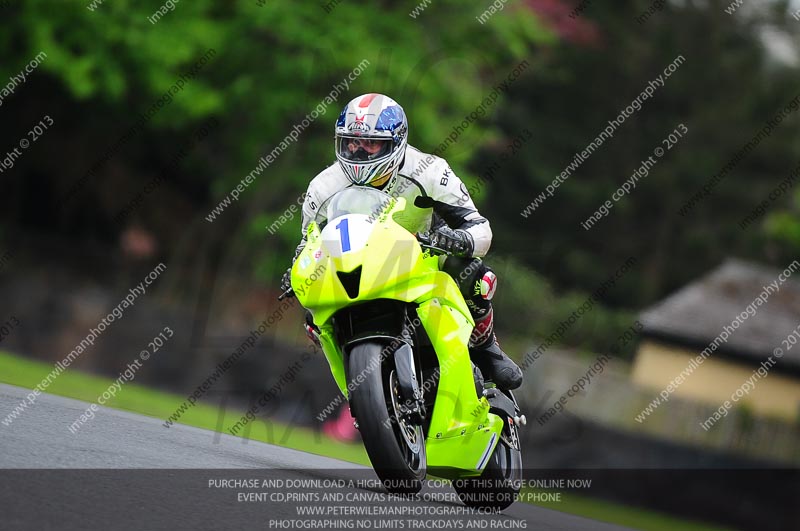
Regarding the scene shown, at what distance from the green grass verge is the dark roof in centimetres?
2245

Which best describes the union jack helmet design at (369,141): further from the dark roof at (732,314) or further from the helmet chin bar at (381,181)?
the dark roof at (732,314)

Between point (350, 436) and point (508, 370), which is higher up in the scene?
point (508, 370)

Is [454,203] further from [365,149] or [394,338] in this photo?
[394,338]

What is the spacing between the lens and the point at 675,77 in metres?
48.4

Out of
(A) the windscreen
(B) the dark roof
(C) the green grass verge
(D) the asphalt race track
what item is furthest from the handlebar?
(B) the dark roof

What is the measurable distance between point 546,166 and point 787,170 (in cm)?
1099

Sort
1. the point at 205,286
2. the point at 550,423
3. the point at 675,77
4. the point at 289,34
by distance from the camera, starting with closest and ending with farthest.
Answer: the point at 550,423
the point at 289,34
the point at 205,286
the point at 675,77

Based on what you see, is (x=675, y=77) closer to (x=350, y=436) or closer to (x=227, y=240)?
(x=227, y=240)

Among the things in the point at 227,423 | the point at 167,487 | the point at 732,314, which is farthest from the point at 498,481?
the point at 732,314

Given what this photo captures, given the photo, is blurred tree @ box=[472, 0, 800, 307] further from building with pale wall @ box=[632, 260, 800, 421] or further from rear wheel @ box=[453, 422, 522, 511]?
rear wheel @ box=[453, 422, 522, 511]

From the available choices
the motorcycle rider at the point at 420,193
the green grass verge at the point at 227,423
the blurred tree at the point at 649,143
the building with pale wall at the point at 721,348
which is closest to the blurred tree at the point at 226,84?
the green grass verge at the point at 227,423

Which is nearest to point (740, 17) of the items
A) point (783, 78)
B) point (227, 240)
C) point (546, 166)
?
point (783, 78)

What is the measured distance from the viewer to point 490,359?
307 inches

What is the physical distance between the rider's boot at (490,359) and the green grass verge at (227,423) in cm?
575
